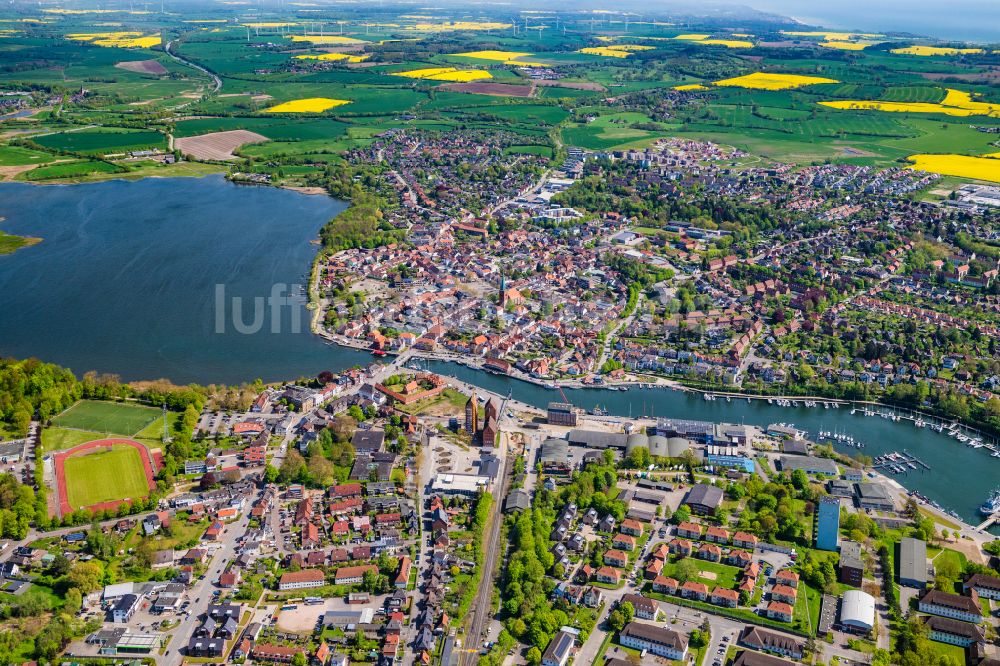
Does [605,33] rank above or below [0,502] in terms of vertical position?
above

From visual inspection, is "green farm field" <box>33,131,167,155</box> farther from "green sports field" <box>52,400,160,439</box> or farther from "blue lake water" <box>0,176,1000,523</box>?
"green sports field" <box>52,400,160,439</box>

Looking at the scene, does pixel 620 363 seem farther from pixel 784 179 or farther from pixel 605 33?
pixel 605 33

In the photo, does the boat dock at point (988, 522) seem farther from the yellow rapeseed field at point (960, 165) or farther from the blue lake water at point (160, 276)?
the yellow rapeseed field at point (960, 165)

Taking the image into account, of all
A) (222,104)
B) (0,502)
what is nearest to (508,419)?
(0,502)

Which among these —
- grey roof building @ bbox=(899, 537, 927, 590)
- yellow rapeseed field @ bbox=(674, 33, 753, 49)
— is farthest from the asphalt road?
yellow rapeseed field @ bbox=(674, 33, 753, 49)

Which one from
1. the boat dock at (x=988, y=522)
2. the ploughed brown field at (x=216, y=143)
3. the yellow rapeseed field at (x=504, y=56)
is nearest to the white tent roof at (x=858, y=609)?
the boat dock at (x=988, y=522)

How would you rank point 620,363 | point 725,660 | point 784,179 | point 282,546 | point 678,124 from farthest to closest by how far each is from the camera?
point 678,124 < point 784,179 < point 620,363 < point 282,546 < point 725,660

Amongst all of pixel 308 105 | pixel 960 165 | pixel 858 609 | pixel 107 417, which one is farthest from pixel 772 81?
pixel 858 609
